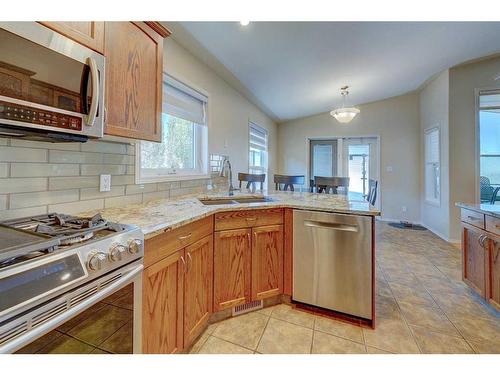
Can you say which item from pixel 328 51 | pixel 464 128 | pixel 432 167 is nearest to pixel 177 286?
pixel 328 51

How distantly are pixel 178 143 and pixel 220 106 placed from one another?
3.40 ft

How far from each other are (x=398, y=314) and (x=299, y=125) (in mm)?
5033

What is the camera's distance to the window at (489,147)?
379cm

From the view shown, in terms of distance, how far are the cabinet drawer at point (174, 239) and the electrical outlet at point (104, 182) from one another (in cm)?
→ 64

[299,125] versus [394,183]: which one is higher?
[299,125]

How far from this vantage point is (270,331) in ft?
5.50

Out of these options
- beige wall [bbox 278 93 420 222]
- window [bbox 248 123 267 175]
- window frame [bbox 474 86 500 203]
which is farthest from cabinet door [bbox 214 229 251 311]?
beige wall [bbox 278 93 420 222]

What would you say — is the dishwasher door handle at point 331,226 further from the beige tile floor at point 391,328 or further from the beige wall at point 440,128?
the beige wall at point 440,128

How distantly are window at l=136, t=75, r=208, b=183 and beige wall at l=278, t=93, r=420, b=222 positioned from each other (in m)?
4.04

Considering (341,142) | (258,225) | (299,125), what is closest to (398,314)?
(258,225)

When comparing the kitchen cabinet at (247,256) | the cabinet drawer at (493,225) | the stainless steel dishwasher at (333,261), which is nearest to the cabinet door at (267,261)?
the kitchen cabinet at (247,256)

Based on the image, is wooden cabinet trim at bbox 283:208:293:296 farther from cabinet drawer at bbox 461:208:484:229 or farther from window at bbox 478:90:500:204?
window at bbox 478:90:500:204

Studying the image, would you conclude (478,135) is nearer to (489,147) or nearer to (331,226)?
(489,147)
